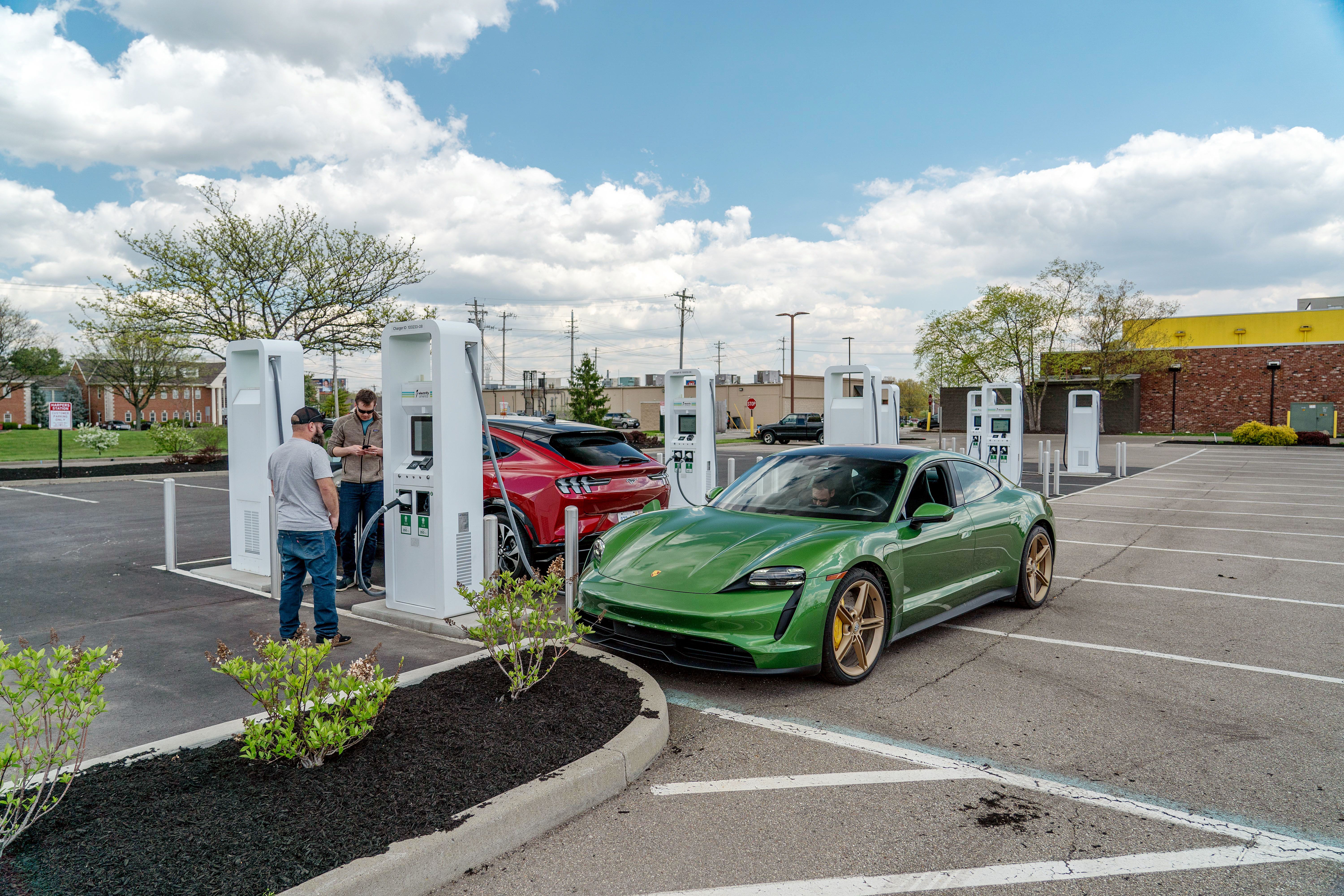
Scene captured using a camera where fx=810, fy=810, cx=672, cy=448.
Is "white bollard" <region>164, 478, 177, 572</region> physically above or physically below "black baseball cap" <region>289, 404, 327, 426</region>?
below

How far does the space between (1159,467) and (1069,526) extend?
51.0ft

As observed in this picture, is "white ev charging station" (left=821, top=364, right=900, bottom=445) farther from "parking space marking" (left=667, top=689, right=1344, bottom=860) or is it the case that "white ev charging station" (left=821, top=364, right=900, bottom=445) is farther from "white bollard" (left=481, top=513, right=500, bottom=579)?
"parking space marking" (left=667, top=689, right=1344, bottom=860)

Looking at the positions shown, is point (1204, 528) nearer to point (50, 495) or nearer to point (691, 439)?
point (691, 439)

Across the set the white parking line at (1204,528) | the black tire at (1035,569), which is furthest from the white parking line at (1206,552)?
the black tire at (1035,569)

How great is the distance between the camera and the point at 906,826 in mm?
3230

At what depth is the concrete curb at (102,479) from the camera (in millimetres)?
18938

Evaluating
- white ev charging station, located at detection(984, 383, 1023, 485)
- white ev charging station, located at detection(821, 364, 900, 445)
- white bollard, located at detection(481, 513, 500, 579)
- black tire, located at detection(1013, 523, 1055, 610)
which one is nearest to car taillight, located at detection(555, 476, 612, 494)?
white bollard, located at detection(481, 513, 500, 579)

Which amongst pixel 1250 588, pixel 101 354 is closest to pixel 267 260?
pixel 1250 588

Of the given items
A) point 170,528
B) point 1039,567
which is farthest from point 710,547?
point 170,528

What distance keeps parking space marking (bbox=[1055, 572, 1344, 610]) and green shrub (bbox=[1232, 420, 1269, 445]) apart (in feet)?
120

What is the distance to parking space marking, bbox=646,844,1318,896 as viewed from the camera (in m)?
2.77

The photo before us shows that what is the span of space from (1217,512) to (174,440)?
89.9 feet

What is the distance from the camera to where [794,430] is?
1763 inches

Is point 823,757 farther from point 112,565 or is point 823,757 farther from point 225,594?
point 112,565
